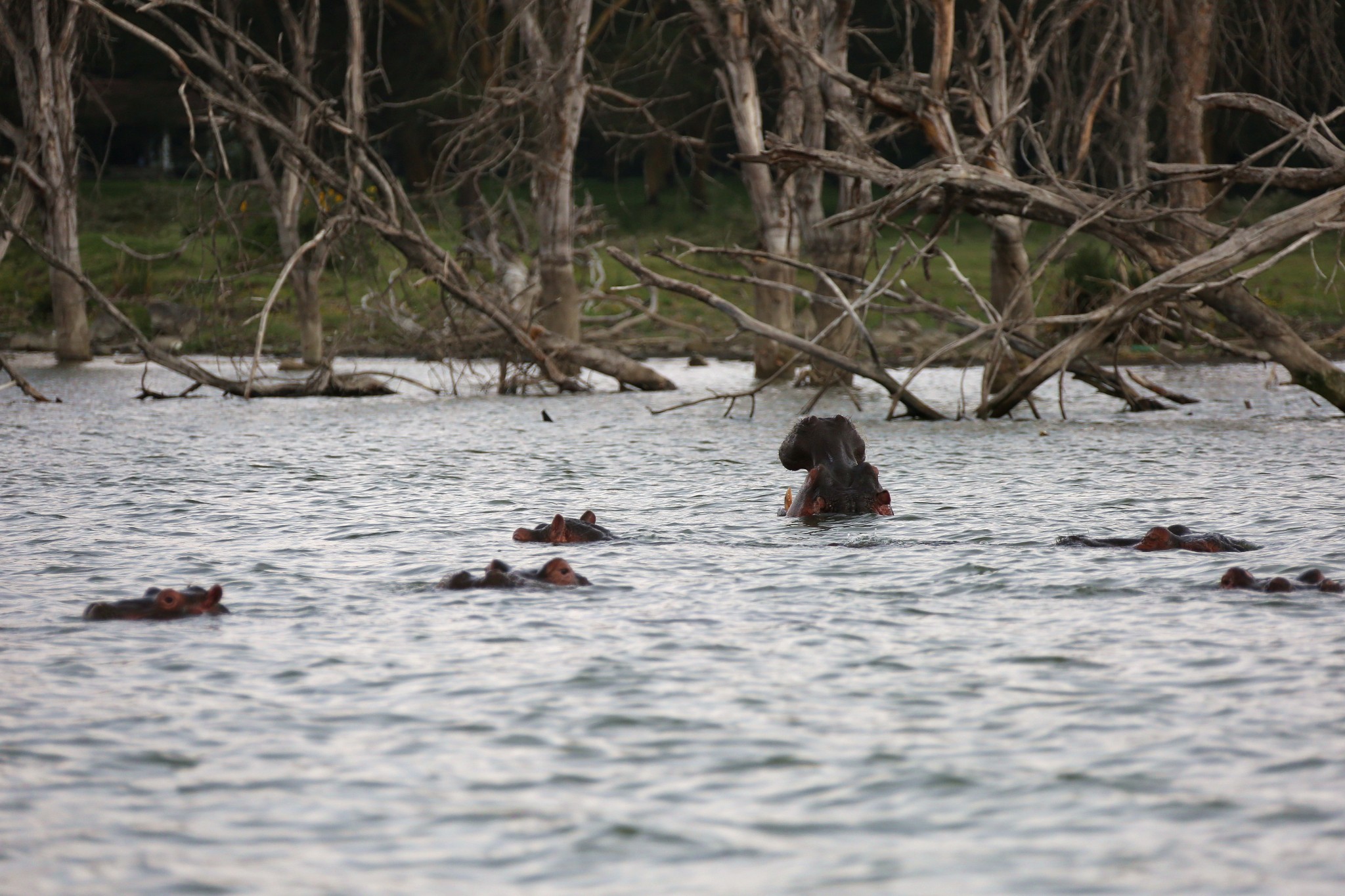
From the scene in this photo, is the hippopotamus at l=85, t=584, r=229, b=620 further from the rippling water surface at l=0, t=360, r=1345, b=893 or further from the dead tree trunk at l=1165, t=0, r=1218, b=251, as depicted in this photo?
the dead tree trunk at l=1165, t=0, r=1218, b=251

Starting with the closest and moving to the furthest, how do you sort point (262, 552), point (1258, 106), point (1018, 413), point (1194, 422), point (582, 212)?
point (262, 552), point (1258, 106), point (1194, 422), point (1018, 413), point (582, 212)

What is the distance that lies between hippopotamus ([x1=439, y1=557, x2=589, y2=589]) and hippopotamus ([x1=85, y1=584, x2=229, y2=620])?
47.0 inches

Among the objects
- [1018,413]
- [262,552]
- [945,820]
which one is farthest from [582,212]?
[945,820]

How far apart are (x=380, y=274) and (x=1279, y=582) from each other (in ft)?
121

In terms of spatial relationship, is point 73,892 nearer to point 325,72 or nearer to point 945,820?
point 945,820

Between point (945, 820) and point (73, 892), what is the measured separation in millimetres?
2492

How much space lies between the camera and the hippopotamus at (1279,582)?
7.60 meters

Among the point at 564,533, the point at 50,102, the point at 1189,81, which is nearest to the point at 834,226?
the point at 1189,81

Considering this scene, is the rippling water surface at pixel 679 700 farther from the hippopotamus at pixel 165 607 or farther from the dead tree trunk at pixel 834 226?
the dead tree trunk at pixel 834 226

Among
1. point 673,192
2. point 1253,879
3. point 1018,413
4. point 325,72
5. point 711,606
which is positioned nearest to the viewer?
point 1253,879

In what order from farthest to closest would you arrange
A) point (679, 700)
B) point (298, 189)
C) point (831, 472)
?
point (298, 189) → point (831, 472) → point (679, 700)

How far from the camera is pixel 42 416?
67.7ft

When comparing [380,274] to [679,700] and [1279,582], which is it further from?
[679,700]

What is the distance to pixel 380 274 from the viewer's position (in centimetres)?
4250
